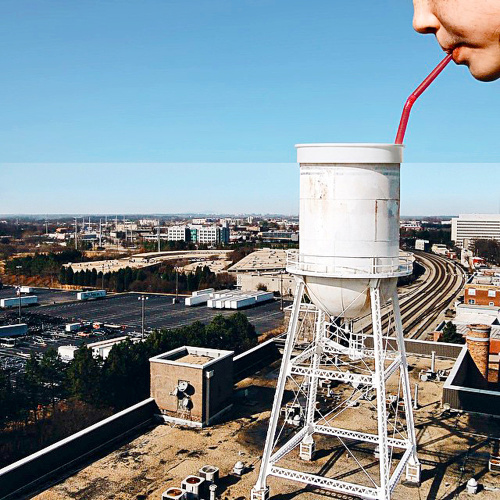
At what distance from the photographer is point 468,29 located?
6.14ft

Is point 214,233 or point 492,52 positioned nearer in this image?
point 492,52

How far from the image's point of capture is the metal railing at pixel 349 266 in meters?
16.0

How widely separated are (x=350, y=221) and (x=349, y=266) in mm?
1220

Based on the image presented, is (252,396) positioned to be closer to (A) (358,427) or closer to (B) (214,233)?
(A) (358,427)

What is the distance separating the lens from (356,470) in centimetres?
1905

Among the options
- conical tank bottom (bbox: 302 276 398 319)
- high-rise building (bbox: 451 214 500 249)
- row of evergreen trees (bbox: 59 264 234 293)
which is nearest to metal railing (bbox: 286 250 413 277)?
conical tank bottom (bbox: 302 276 398 319)

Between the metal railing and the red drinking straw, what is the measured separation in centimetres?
331

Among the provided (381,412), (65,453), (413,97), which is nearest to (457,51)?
(413,97)

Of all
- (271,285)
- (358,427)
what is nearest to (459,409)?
(358,427)

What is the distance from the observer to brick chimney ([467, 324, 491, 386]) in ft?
94.3

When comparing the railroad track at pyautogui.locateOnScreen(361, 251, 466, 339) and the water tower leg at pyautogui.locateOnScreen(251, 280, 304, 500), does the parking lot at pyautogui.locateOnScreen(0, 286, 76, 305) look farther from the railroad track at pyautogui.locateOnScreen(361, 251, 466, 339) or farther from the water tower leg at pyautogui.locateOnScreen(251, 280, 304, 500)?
the water tower leg at pyautogui.locateOnScreen(251, 280, 304, 500)

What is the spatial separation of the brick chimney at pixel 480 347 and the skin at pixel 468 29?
28932 mm

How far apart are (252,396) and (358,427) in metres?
5.47

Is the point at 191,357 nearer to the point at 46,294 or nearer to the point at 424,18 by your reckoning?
the point at 424,18
